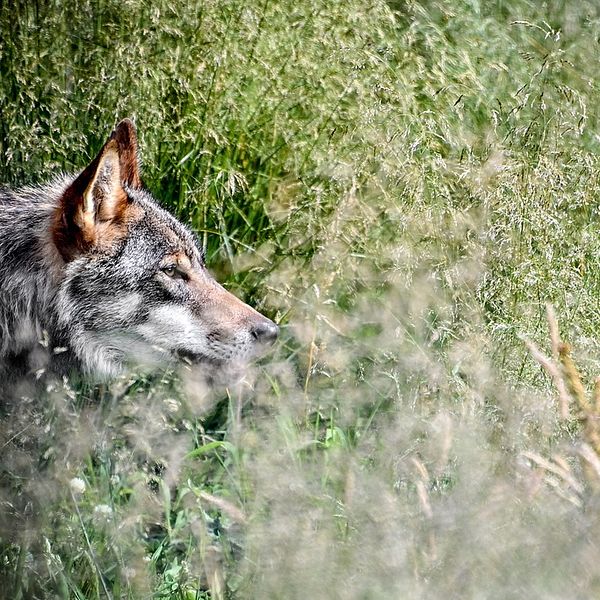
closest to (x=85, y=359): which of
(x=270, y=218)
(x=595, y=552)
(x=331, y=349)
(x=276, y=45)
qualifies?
(x=331, y=349)

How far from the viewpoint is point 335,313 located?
14.6 feet

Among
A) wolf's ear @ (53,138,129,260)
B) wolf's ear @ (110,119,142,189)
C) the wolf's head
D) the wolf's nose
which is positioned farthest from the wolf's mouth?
wolf's ear @ (110,119,142,189)

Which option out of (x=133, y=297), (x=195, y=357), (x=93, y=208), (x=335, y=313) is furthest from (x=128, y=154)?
(x=335, y=313)

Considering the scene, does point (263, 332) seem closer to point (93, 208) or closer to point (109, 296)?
point (109, 296)

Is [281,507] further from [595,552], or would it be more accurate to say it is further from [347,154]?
[347,154]

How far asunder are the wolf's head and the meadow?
5.8 inches

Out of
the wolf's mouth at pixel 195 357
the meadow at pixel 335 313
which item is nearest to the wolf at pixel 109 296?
the wolf's mouth at pixel 195 357

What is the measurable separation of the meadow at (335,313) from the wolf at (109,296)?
0.15 metres

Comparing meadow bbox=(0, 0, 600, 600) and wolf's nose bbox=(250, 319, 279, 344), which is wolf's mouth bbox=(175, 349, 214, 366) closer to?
meadow bbox=(0, 0, 600, 600)

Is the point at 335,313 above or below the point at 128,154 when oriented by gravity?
below

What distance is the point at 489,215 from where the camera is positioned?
387 centimetres

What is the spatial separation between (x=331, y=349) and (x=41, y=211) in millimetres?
1216

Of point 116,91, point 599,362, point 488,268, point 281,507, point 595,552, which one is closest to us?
point 595,552

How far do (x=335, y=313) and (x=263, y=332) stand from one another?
564mm
